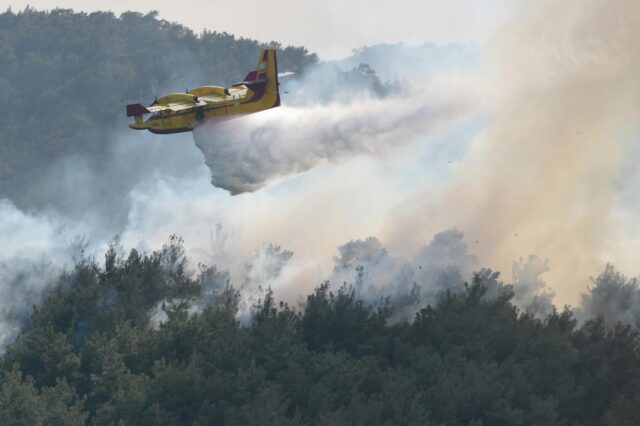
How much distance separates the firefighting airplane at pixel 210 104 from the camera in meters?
79.3

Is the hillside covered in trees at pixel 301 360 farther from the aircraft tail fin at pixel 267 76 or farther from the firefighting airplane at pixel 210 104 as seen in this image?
the aircraft tail fin at pixel 267 76

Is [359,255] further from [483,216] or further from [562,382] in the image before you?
[562,382]

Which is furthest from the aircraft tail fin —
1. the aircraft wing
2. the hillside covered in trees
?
the hillside covered in trees

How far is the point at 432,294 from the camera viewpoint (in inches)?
3597

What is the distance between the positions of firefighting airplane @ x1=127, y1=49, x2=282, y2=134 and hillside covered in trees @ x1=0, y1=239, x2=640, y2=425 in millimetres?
8702

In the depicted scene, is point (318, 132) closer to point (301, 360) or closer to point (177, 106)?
point (177, 106)

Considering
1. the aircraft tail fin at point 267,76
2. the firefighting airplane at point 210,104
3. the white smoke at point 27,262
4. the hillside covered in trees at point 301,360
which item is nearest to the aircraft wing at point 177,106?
the firefighting airplane at point 210,104

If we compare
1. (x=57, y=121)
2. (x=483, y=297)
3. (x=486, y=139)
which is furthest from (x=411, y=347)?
(x=57, y=121)

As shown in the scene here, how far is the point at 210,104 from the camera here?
264 ft

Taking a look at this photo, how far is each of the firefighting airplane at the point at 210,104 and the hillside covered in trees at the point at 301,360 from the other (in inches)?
343

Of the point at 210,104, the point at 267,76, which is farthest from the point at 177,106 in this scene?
the point at 267,76

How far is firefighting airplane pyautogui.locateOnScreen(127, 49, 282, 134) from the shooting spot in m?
79.3

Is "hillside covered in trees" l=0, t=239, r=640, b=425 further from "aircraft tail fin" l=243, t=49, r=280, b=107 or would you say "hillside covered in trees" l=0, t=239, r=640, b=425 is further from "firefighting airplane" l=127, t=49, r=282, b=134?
"aircraft tail fin" l=243, t=49, r=280, b=107

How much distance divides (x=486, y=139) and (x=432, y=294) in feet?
59.3
